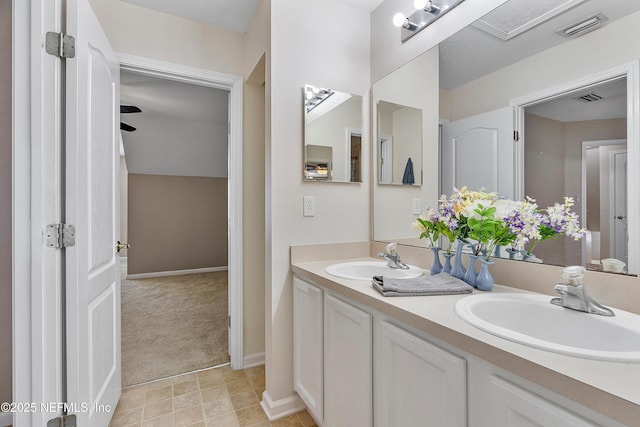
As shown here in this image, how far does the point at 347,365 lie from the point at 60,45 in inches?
68.9

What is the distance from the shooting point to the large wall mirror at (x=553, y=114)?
0.93 m

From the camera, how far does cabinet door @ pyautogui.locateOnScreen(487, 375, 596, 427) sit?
57 centimetres

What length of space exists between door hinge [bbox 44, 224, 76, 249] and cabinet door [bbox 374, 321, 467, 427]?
1.28 m

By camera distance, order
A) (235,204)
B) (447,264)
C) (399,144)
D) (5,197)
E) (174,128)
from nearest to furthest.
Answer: (447,264) < (5,197) < (399,144) < (235,204) < (174,128)

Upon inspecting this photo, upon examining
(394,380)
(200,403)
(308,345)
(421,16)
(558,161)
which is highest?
(421,16)

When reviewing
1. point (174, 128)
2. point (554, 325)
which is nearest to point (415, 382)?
point (554, 325)

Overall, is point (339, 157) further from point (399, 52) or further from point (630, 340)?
point (630, 340)

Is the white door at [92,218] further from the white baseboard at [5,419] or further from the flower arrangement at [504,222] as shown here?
the flower arrangement at [504,222]

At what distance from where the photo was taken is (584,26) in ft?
3.32

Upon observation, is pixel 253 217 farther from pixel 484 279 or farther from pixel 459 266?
pixel 484 279

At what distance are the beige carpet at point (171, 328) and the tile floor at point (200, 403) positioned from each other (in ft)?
0.49

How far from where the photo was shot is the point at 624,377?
0.54 m

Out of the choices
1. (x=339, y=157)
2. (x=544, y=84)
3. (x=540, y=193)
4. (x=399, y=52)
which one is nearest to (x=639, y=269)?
(x=540, y=193)

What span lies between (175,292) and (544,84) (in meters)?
4.57
